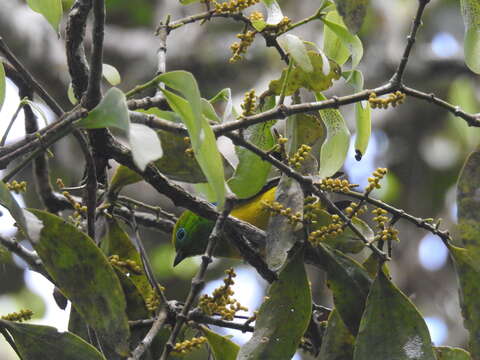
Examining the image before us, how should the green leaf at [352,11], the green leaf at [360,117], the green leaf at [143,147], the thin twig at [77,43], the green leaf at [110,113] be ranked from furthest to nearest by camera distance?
the green leaf at [360,117], the thin twig at [77,43], the green leaf at [352,11], the green leaf at [110,113], the green leaf at [143,147]

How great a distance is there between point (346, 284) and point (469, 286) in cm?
29

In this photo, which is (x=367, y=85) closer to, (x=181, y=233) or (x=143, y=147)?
(x=181, y=233)

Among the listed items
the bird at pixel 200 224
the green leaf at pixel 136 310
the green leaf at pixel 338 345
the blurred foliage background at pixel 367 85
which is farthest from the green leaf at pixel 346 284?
the blurred foliage background at pixel 367 85

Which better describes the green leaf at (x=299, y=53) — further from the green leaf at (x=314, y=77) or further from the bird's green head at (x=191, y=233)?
the bird's green head at (x=191, y=233)

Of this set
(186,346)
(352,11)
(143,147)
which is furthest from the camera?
(186,346)

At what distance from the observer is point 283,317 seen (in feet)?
6.04

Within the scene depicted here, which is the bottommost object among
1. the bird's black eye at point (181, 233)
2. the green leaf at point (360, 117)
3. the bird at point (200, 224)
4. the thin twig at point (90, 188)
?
the thin twig at point (90, 188)

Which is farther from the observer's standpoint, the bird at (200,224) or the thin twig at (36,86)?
the bird at (200,224)

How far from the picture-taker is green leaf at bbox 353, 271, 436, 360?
1.76 metres

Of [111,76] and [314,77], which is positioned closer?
[314,77]

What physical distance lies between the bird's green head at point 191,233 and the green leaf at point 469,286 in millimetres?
1498

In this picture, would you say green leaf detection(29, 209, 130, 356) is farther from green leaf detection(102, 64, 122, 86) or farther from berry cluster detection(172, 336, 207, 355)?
green leaf detection(102, 64, 122, 86)

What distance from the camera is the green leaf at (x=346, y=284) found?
6.21 ft

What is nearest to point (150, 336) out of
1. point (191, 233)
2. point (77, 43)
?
point (77, 43)
